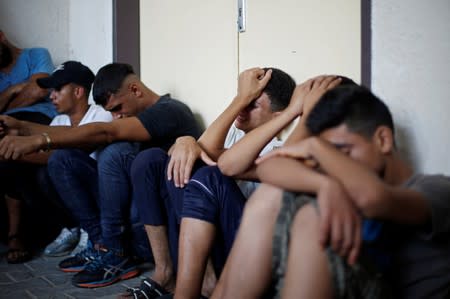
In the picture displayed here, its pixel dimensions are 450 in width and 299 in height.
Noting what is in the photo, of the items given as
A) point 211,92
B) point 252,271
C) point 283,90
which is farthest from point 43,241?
point 252,271

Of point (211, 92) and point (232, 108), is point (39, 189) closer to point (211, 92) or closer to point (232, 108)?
point (211, 92)

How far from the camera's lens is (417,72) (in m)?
1.37

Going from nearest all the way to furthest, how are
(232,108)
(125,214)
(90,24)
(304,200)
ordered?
(304,200) < (232,108) < (125,214) < (90,24)

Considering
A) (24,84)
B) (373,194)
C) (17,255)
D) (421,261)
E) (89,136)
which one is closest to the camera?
(373,194)

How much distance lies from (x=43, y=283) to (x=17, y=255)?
49 cm

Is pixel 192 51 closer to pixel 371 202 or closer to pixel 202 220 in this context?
pixel 202 220

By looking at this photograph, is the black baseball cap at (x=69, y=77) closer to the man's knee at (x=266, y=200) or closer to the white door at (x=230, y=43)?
the white door at (x=230, y=43)

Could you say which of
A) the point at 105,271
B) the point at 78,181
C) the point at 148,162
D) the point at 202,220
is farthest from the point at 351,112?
the point at 78,181

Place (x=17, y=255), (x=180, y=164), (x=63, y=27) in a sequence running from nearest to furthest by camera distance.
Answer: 1. (x=180, y=164)
2. (x=17, y=255)
3. (x=63, y=27)

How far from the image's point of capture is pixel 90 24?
3430mm

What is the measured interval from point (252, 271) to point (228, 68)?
4.79ft

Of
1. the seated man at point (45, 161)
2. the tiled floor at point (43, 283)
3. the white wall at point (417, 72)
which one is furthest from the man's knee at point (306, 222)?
the seated man at point (45, 161)

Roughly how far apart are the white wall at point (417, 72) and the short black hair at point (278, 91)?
1.33 ft

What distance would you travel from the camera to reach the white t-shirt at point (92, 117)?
2.42 metres
